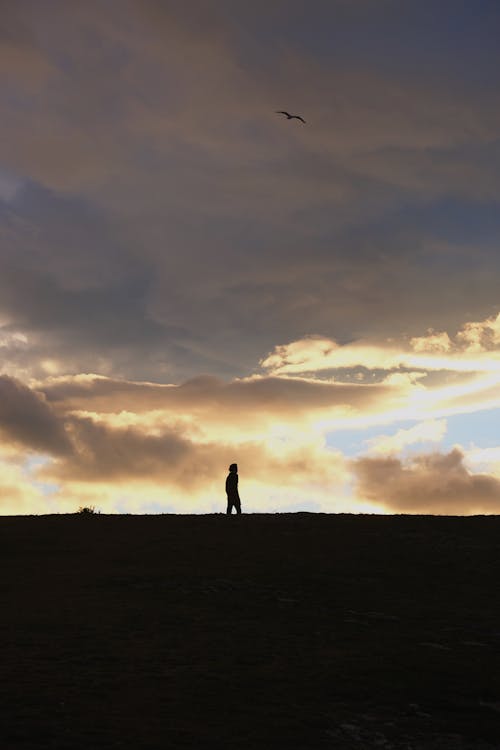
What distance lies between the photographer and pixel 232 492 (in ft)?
103

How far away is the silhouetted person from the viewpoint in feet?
103

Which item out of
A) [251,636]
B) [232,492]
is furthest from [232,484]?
[251,636]

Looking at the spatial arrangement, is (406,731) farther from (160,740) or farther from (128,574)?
(128,574)

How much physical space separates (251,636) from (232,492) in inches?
646

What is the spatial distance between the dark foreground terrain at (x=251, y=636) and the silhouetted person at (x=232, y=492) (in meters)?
3.41

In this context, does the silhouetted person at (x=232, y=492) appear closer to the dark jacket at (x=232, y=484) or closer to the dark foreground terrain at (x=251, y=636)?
the dark jacket at (x=232, y=484)

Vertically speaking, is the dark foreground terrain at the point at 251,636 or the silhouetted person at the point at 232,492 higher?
the silhouetted person at the point at 232,492

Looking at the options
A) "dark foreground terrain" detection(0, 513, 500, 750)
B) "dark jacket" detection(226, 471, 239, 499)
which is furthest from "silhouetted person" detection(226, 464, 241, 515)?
"dark foreground terrain" detection(0, 513, 500, 750)

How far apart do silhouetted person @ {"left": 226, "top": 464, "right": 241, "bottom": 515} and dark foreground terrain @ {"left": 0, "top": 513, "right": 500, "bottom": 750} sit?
11.2 ft

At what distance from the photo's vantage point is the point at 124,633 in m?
15.0

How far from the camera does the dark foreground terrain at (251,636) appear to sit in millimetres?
10328

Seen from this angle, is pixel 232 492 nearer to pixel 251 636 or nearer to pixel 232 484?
pixel 232 484

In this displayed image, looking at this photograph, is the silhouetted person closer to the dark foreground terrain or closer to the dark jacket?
the dark jacket

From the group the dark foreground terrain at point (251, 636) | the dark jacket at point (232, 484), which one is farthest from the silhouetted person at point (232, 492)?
the dark foreground terrain at point (251, 636)
